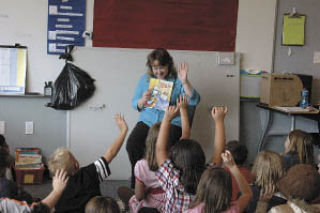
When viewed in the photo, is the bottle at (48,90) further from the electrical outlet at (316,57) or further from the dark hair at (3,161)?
the electrical outlet at (316,57)

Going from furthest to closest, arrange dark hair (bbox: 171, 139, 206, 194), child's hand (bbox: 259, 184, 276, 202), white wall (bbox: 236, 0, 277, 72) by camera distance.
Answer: white wall (bbox: 236, 0, 277, 72) < child's hand (bbox: 259, 184, 276, 202) < dark hair (bbox: 171, 139, 206, 194)

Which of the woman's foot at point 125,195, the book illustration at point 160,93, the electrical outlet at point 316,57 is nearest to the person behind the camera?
the woman's foot at point 125,195

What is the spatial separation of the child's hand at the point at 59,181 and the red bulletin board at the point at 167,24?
2.36 meters

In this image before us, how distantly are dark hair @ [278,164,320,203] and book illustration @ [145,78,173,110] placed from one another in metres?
1.66

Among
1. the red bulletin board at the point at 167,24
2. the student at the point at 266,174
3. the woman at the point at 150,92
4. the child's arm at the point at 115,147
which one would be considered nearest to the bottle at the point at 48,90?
the red bulletin board at the point at 167,24

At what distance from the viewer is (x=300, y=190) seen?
76.7 inches

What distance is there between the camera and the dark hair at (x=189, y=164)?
80.4 inches

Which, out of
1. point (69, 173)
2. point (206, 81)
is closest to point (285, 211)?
point (69, 173)

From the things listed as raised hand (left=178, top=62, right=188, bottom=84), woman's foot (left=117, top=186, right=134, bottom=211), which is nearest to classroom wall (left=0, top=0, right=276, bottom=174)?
raised hand (left=178, top=62, right=188, bottom=84)

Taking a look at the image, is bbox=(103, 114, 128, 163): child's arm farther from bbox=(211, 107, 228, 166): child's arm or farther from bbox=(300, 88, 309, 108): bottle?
bbox=(300, 88, 309, 108): bottle

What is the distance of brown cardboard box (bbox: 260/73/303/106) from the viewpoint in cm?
425

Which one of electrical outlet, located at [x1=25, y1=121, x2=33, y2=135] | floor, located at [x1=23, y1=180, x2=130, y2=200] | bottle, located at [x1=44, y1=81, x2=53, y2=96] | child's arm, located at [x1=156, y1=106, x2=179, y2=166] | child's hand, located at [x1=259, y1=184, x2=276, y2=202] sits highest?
bottle, located at [x1=44, y1=81, x2=53, y2=96]

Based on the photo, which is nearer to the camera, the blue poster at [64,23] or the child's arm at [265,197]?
the child's arm at [265,197]

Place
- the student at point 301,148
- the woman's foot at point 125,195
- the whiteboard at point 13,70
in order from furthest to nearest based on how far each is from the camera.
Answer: the whiteboard at point 13,70 < the woman's foot at point 125,195 < the student at point 301,148
